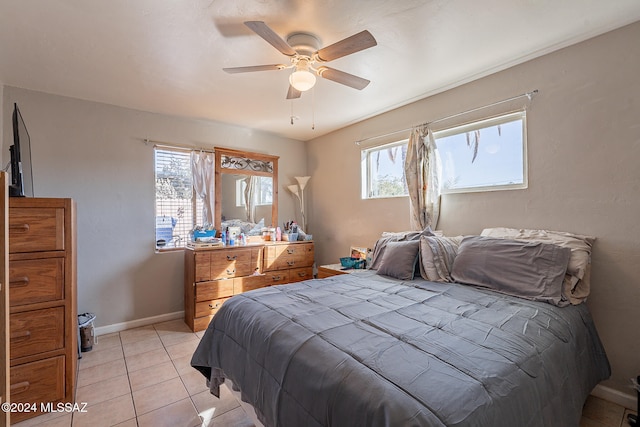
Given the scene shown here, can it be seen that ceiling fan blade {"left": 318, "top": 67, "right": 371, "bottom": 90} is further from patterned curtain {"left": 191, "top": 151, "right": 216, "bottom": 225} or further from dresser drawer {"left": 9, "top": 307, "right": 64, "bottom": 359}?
dresser drawer {"left": 9, "top": 307, "right": 64, "bottom": 359}

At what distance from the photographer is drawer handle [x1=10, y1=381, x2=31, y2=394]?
66.4 inches

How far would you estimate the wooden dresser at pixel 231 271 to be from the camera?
3068 millimetres

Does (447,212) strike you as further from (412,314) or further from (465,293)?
(412,314)

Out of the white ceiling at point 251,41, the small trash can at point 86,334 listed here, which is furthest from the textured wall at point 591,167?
the small trash can at point 86,334

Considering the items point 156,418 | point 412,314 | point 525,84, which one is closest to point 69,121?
point 156,418

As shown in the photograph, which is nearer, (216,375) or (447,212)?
(216,375)

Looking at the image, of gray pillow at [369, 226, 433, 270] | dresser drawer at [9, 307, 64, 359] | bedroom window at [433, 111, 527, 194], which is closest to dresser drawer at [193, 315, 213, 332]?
dresser drawer at [9, 307, 64, 359]

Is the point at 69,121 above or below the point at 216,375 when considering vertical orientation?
above

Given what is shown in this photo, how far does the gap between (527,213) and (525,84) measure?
1.04m

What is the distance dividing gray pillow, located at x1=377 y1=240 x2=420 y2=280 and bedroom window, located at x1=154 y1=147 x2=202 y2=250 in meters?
2.46

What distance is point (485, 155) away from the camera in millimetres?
2545

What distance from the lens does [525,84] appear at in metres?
2.23

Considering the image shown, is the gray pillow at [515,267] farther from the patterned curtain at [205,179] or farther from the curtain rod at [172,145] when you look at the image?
the curtain rod at [172,145]

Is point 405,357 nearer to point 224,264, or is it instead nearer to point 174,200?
point 224,264
